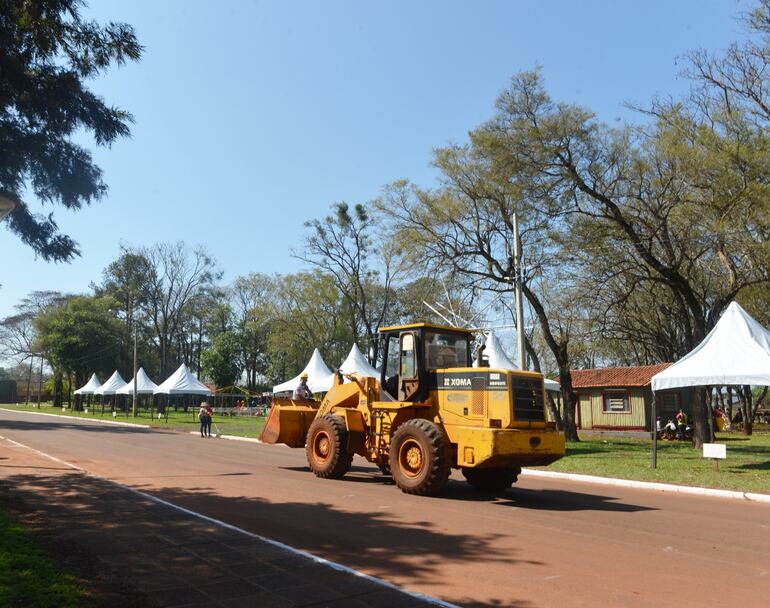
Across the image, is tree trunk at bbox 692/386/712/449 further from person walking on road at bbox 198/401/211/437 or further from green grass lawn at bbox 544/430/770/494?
person walking on road at bbox 198/401/211/437

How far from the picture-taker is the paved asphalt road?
588 centimetres

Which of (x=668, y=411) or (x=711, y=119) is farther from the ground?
(x=711, y=119)

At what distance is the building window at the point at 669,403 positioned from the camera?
3897 centimetres

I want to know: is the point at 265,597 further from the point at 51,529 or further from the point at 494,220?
the point at 494,220

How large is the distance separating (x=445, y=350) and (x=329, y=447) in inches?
124

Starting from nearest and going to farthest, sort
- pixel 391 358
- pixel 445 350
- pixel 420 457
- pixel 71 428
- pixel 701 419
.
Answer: pixel 420 457 < pixel 445 350 < pixel 391 358 < pixel 701 419 < pixel 71 428

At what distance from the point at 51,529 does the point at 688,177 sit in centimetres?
2027

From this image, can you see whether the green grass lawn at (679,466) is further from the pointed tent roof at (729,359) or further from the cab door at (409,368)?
the cab door at (409,368)

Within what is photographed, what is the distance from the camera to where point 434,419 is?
39.6 ft

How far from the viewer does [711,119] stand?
21.0 meters

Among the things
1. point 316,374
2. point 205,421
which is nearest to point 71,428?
point 205,421

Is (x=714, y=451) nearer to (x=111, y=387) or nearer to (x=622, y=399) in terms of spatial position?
(x=622, y=399)

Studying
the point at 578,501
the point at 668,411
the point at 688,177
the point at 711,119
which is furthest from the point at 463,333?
the point at 668,411

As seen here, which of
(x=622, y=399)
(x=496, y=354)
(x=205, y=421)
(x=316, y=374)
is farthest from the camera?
(x=622, y=399)
